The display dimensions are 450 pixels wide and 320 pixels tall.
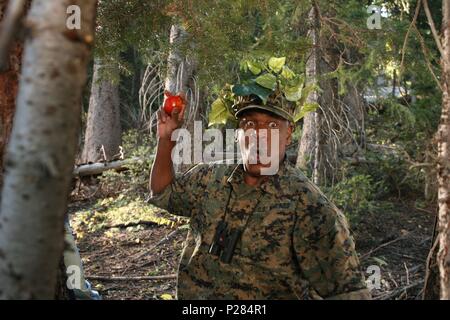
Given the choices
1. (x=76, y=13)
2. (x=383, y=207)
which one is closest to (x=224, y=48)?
(x=76, y=13)

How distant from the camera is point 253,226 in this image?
10.9 ft

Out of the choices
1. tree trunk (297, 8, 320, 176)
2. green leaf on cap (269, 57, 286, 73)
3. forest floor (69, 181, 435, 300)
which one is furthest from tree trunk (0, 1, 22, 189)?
tree trunk (297, 8, 320, 176)

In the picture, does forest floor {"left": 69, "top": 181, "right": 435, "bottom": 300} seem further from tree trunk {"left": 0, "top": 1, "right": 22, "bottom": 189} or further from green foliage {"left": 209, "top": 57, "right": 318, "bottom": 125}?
tree trunk {"left": 0, "top": 1, "right": 22, "bottom": 189}

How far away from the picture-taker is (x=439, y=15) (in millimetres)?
10695

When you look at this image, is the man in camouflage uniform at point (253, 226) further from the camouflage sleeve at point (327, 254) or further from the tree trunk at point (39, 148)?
the tree trunk at point (39, 148)

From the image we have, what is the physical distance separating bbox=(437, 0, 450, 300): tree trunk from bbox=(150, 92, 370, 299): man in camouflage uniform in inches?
22.0

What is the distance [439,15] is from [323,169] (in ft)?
15.7

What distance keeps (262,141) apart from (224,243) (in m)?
0.63

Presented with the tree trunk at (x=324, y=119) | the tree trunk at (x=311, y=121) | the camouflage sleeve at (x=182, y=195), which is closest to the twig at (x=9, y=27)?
the camouflage sleeve at (x=182, y=195)

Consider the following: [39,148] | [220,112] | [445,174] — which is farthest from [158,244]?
[39,148]

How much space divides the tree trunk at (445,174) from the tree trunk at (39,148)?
219 cm

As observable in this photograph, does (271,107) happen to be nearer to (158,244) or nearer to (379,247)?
(379,247)

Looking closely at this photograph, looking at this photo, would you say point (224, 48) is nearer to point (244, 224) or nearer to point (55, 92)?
point (244, 224)
